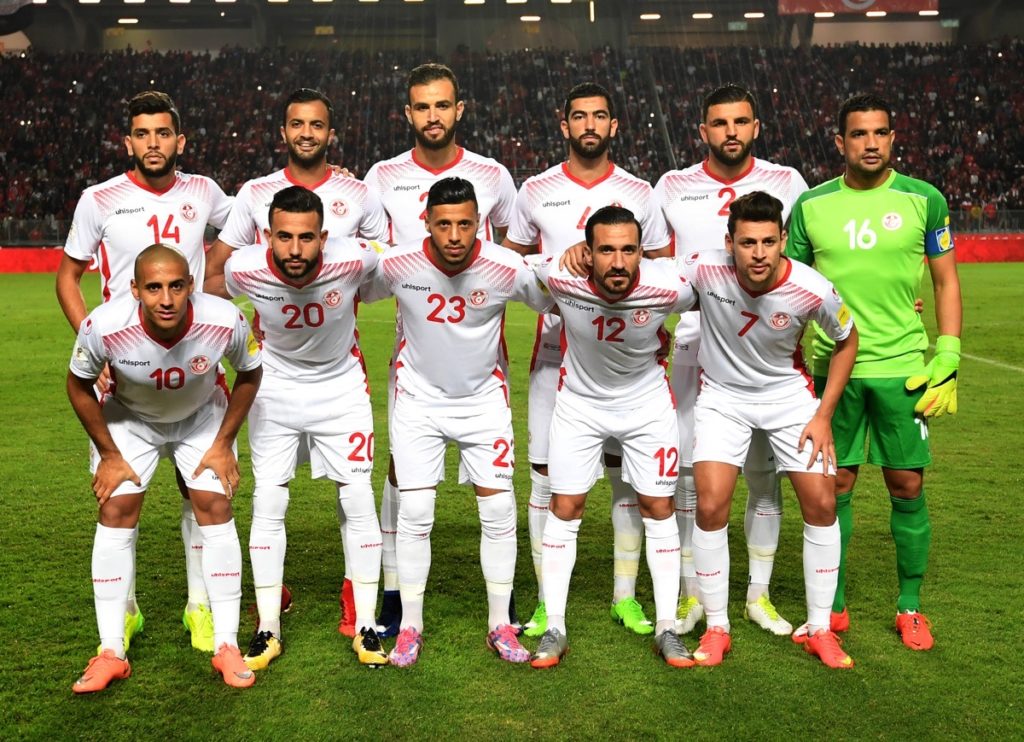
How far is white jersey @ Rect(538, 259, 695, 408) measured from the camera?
4516 millimetres

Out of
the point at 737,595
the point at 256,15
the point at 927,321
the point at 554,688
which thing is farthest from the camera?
the point at 256,15

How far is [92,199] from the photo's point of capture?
16.4 ft

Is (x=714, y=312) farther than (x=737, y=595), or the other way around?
(x=737, y=595)

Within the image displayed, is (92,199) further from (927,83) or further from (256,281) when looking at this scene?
(927,83)

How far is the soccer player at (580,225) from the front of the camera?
5.03 m

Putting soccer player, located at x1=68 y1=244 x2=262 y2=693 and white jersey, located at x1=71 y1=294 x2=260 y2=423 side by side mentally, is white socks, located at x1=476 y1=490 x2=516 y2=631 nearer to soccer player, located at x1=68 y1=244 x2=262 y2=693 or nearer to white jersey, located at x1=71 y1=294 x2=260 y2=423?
soccer player, located at x1=68 y1=244 x2=262 y2=693

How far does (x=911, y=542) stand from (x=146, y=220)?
365 centimetres

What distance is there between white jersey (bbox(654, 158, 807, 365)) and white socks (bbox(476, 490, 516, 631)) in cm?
114

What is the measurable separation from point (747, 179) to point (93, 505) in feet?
14.6

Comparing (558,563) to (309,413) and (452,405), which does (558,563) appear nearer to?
(452,405)

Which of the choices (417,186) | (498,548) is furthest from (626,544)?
(417,186)

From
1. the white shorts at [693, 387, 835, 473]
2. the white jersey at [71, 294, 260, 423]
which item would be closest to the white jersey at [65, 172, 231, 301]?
the white jersey at [71, 294, 260, 423]

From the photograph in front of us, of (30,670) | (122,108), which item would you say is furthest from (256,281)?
(122,108)

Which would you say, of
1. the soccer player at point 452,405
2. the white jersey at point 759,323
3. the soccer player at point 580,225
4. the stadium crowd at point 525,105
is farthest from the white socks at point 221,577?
the stadium crowd at point 525,105
